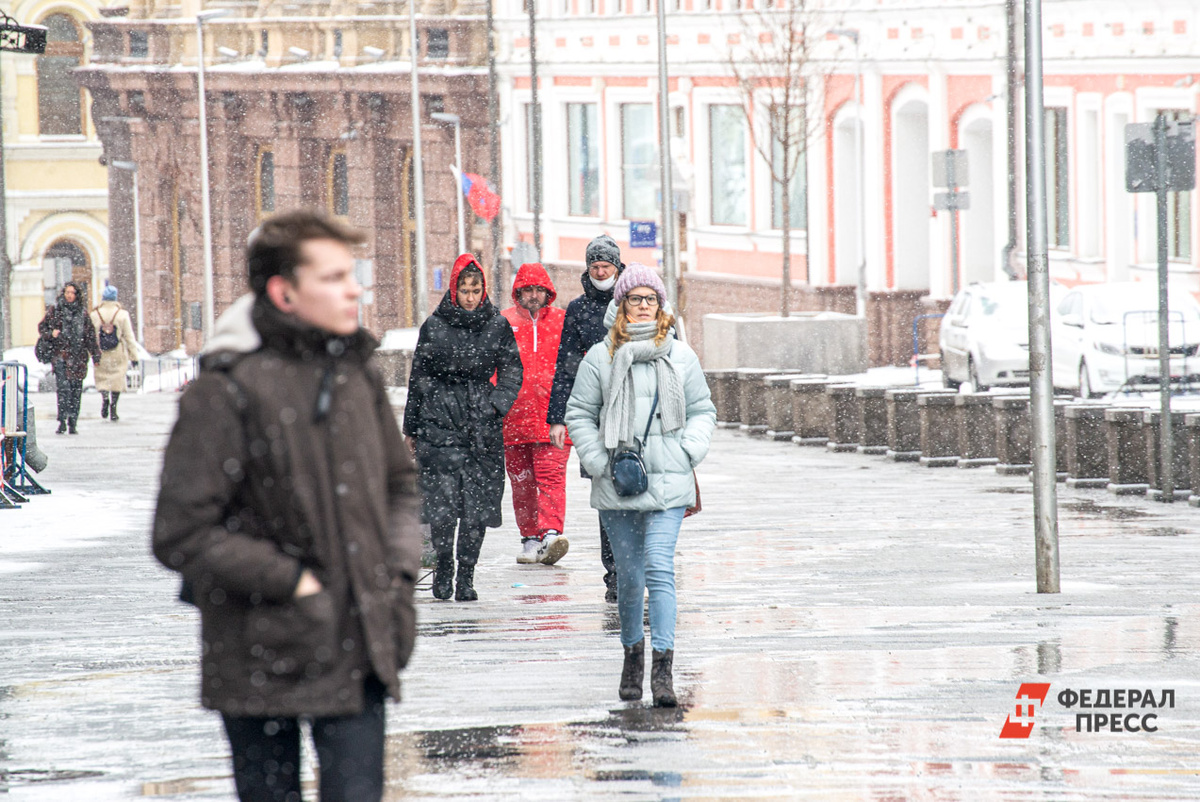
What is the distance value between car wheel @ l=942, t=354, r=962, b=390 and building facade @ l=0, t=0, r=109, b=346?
45293 mm

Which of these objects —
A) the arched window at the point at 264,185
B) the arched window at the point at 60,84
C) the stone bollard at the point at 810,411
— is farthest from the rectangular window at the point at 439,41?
the stone bollard at the point at 810,411

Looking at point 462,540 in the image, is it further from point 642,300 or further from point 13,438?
point 13,438

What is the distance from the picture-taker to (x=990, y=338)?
31.4 metres

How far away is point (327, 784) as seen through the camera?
4.98 metres

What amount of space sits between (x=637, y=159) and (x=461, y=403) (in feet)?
133

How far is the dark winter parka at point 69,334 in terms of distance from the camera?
2577 cm

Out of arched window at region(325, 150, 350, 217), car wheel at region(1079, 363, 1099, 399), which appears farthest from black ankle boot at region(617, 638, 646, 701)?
arched window at region(325, 150, 350, 217)

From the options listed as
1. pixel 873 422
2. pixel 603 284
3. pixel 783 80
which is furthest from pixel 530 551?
pixel 783 80

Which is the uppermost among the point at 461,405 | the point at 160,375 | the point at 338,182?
the point at 338,182

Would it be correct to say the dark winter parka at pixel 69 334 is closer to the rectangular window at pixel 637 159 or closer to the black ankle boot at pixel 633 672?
the black ankle boot at pixel 633 672

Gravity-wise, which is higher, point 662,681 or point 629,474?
point 629,474

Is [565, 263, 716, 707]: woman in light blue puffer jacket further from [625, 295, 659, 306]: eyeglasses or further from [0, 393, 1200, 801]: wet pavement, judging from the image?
[0, 393, 1200, 801]: wet pavement

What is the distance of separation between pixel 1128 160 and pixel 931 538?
3385 mm

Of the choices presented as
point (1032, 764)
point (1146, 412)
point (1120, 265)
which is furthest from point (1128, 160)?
point (1120, 265)
